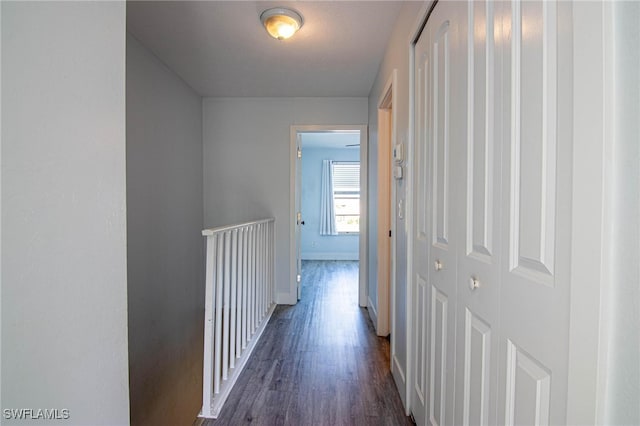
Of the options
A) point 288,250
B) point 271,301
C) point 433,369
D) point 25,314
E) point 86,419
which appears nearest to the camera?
point 25,314

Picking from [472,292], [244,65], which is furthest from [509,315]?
[244,65]

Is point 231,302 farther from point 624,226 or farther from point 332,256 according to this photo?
point 332,256

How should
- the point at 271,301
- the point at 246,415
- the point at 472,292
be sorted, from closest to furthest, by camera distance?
1. the point at 472,292
2. the point at 246,415
3. the point at 271,301

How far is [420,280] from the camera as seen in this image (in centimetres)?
149

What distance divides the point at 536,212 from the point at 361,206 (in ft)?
9.20

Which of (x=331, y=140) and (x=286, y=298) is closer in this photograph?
(x=286, y=298)

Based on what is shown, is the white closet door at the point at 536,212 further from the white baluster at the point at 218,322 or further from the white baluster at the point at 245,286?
the white baluster at the point at 245,286

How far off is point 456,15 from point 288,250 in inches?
116

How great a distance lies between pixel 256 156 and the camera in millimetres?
3582

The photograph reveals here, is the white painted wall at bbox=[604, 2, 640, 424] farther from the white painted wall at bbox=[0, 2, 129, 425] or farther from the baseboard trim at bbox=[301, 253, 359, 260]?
the baseboard trim at bbox=[301, 253, 359, 260]

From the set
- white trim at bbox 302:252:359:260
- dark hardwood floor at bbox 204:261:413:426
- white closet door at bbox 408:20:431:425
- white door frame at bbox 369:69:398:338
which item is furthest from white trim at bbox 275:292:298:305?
white trim at bbox 302:252:359:260

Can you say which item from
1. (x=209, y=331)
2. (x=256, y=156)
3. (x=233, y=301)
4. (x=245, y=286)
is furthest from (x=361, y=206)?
(x=209, y=331)

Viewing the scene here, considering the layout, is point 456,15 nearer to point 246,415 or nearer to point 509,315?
point 509,315

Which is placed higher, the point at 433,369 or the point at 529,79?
the point at 529,79
